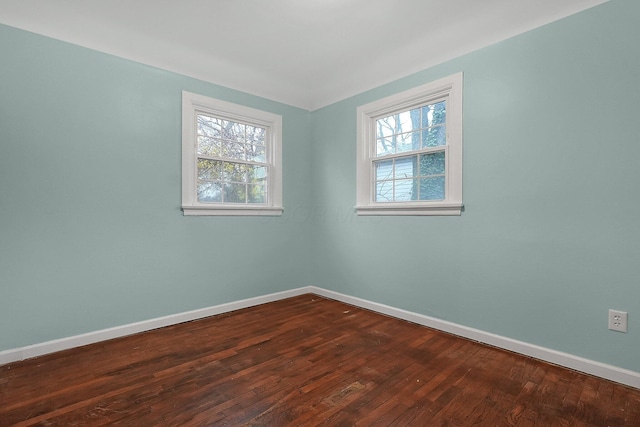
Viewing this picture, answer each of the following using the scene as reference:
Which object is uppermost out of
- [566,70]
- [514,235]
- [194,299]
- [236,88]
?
[236,88]

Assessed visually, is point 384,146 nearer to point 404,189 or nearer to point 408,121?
point 408,121

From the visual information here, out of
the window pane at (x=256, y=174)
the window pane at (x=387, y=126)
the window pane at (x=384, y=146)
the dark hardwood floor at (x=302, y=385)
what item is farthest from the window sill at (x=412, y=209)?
the window pane at (x=256, y=174)

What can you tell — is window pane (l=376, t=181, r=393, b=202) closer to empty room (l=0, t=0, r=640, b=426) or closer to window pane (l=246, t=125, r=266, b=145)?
empty room (l=0, t=0, r=640, b=426)

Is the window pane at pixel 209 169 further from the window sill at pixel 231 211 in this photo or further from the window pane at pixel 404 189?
the window pane at pixel 404 189

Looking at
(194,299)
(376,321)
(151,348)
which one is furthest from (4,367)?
(376,321)

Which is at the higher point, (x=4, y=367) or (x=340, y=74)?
(x=340, y=74)

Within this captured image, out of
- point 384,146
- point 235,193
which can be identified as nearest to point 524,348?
point 384,146

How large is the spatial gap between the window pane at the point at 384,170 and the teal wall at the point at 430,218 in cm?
50

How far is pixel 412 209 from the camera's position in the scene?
3045 millimetres

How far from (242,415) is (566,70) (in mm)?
3027

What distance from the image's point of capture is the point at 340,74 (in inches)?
137

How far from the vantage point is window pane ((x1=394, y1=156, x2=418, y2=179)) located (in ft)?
10.3

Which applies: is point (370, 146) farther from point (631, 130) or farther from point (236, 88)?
point (631, 130)

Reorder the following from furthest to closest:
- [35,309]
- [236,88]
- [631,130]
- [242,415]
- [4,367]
→ [236,88] → [35,309] → [4,367] → [631,130] → [242,415]
